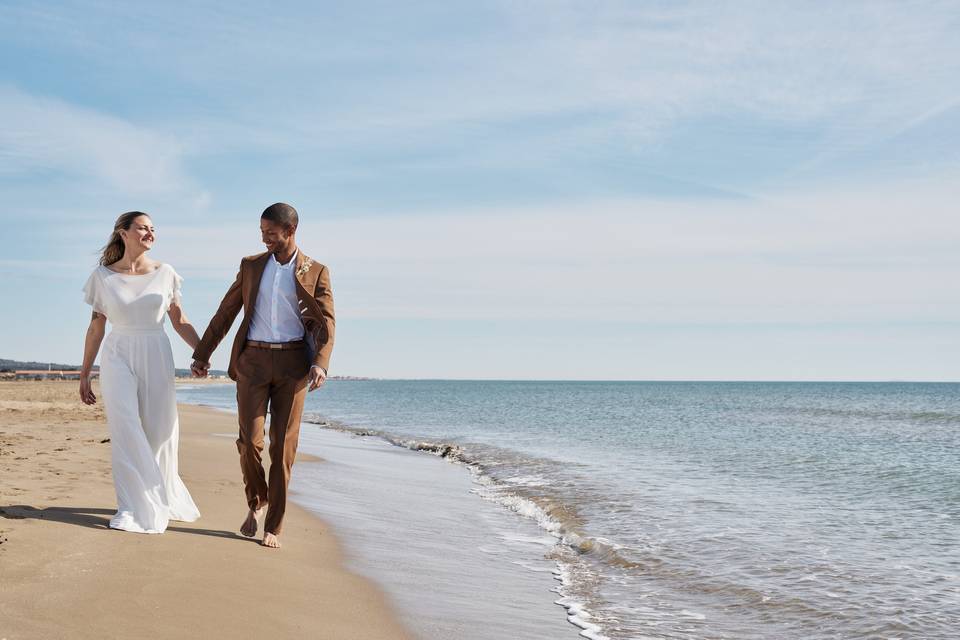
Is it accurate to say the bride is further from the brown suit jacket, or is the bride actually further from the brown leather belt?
the brown leather belt

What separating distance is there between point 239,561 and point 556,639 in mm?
1905

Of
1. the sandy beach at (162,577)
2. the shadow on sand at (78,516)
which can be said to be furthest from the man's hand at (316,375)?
the shadow on sand at (78,516)

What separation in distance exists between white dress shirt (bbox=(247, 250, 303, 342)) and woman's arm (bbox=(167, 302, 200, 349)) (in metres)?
0.59

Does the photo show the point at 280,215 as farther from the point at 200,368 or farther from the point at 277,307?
the point at 200,368

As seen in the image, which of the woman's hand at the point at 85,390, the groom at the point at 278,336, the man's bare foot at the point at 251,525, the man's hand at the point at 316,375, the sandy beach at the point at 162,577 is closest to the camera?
the sandy beach at the point at 162,577

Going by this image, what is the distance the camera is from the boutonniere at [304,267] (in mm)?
5184

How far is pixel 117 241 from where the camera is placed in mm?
5426

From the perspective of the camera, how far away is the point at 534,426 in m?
27.5

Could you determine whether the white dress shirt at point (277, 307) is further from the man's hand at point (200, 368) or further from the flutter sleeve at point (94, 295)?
the flutter sleeve at point (94, 295)

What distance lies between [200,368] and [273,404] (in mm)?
558

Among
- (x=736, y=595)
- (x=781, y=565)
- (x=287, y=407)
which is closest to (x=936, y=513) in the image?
(x=781, y=565)

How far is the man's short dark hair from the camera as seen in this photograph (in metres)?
5.23

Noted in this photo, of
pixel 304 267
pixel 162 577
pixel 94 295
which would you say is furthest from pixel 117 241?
pixel 162 577

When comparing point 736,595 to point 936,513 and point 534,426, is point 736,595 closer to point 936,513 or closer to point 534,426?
point 936,513
